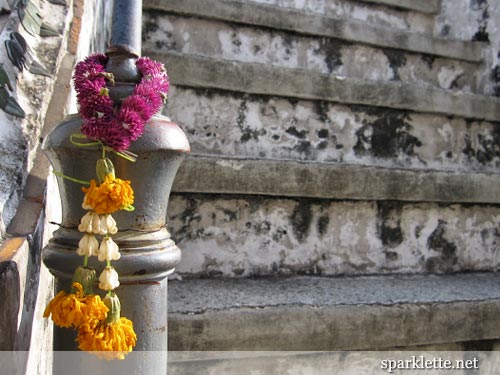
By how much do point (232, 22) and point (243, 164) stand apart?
101cm

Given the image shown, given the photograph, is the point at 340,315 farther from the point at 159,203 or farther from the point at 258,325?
the point at 159,203

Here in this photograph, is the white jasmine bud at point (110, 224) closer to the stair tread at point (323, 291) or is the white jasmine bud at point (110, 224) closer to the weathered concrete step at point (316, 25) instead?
the stair tread at point (323, 291)

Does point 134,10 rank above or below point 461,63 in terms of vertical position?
below

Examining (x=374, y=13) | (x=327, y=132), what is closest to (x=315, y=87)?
(x=327, y=132)

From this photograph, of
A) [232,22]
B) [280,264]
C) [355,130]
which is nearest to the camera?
[280,264]

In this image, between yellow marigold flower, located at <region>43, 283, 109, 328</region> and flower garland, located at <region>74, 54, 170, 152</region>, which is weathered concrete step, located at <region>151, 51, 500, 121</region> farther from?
yellow marigold flower, located at <region>43, 283, 109, 328</region>

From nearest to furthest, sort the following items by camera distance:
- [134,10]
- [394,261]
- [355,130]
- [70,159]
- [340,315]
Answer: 1. [70,159]
2. [134,10]
3. [340,315]
4. [394,261]
5. [355,130]

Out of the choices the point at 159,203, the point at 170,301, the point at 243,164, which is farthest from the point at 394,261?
the point at 159,203

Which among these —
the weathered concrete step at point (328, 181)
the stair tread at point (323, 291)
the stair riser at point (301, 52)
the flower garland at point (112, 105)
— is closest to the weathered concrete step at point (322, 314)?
the stair tread at point (323, 291)

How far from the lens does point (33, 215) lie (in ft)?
2.85

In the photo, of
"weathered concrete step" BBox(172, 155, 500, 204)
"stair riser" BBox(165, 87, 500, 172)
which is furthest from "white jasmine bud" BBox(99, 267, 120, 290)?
"stair riser" BBox(165, 87, 500, 172)

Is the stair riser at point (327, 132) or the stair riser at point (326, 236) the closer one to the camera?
the stair riser at point (326, 236)

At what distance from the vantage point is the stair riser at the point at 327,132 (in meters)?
1.89

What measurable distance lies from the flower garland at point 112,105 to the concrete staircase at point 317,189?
24.7 inches
